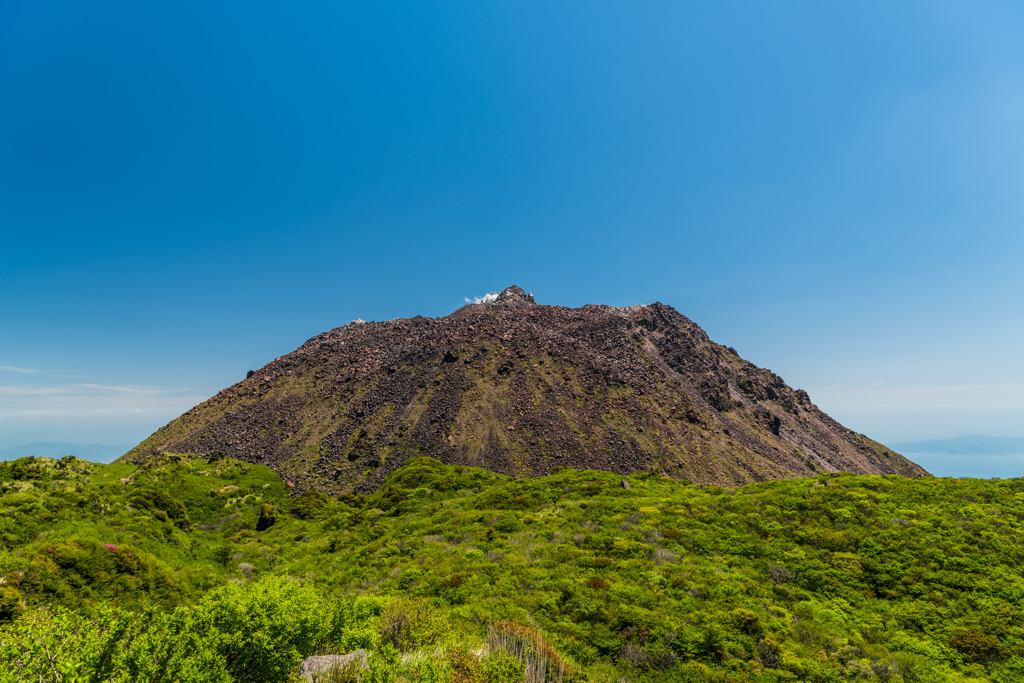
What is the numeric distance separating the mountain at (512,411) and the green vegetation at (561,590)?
3110cm

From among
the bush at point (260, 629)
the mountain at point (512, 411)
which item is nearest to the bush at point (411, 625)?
the bush at point (260, 629)

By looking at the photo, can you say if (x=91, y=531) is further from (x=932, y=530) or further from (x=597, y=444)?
(x=597, y=444)

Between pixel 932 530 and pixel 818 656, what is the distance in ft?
42.0

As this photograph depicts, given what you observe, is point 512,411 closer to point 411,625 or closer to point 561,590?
point 561,590

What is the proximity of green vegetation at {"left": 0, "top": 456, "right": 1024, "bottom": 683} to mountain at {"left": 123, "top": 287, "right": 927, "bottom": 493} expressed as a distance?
31.1 meters

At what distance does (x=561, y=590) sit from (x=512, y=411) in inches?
2080

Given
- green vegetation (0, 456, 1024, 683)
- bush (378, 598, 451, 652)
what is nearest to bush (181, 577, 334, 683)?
green vegetation (0, 456, 1024, 683)

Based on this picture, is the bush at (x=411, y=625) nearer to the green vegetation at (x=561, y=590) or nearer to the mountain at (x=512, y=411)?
the green vegetation at (x=561, y=590)

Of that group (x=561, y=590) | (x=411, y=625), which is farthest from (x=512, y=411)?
(x=411, y=625)

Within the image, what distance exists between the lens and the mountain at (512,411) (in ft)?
208

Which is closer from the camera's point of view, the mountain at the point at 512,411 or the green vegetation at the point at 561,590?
the green vegetation at the point at 561,590

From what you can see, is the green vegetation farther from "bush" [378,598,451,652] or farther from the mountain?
the mountain

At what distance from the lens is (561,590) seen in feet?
60.4

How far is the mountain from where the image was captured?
6331cm
